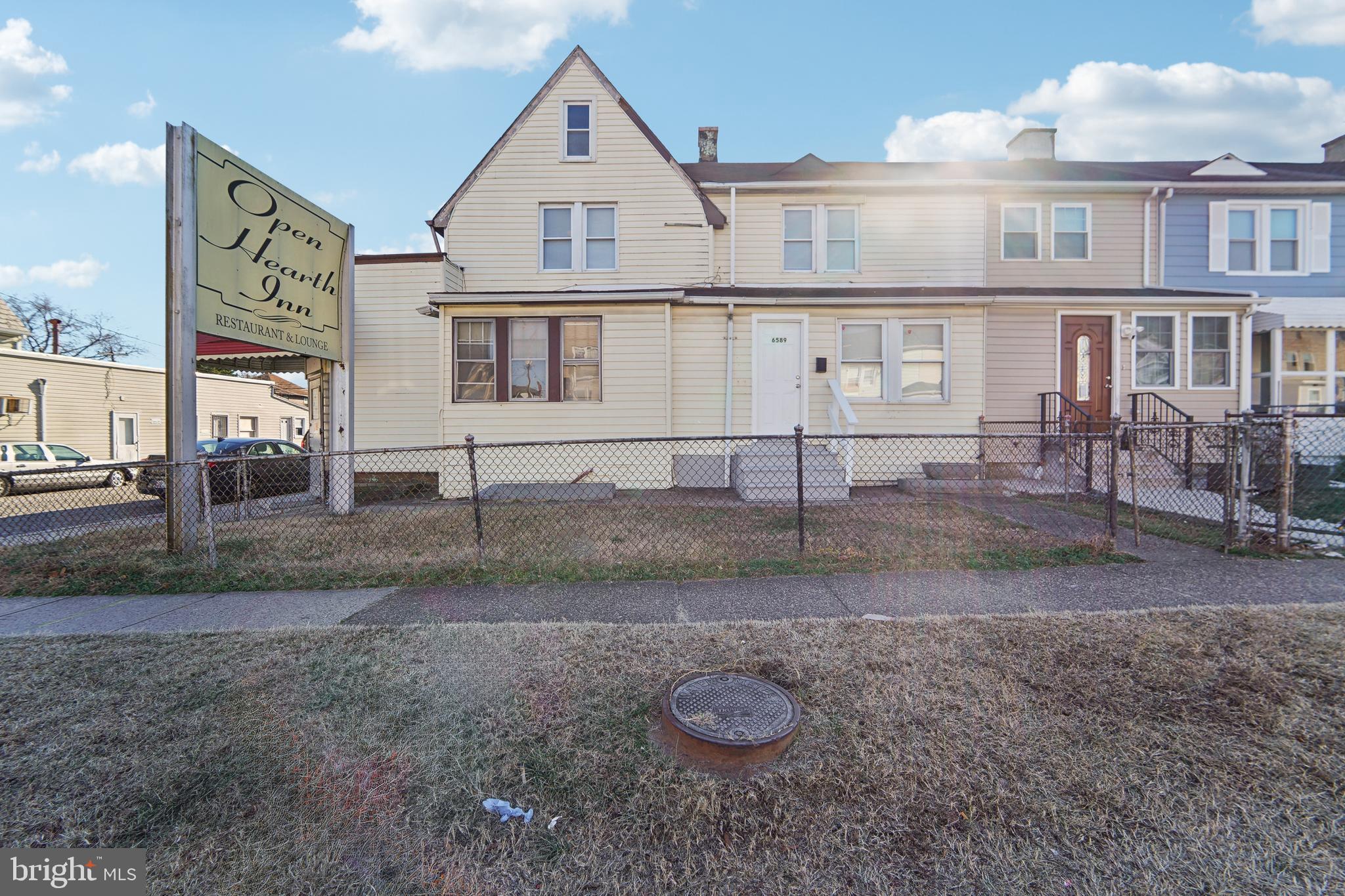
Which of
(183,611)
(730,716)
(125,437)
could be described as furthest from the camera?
(125,437)

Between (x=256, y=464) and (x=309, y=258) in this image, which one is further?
(x=256, y=464)

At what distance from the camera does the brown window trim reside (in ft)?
36.9

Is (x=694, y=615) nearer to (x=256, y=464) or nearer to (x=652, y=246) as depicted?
(x=652, y=246)

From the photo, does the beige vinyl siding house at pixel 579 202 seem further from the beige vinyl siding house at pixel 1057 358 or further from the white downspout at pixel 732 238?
the beige vinyl siding house at pixel 1057 358

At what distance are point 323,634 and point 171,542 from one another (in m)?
3.78

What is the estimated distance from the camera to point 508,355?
11305 millimetres

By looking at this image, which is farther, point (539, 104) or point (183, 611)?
point (539, 104)

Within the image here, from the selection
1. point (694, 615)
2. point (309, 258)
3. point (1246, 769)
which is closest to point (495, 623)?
Result: point (694, 615)

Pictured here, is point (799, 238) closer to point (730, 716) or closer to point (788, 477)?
point (788, 477)

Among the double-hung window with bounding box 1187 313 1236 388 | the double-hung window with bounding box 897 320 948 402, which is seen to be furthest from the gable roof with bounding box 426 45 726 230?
the double-hung window with bounding box 1187 313 1236 388

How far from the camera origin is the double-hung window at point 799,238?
1273cm

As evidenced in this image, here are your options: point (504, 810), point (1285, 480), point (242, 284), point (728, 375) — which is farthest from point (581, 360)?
point (1285, 480)

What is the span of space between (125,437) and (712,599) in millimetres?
27725

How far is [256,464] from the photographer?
1220 cm
